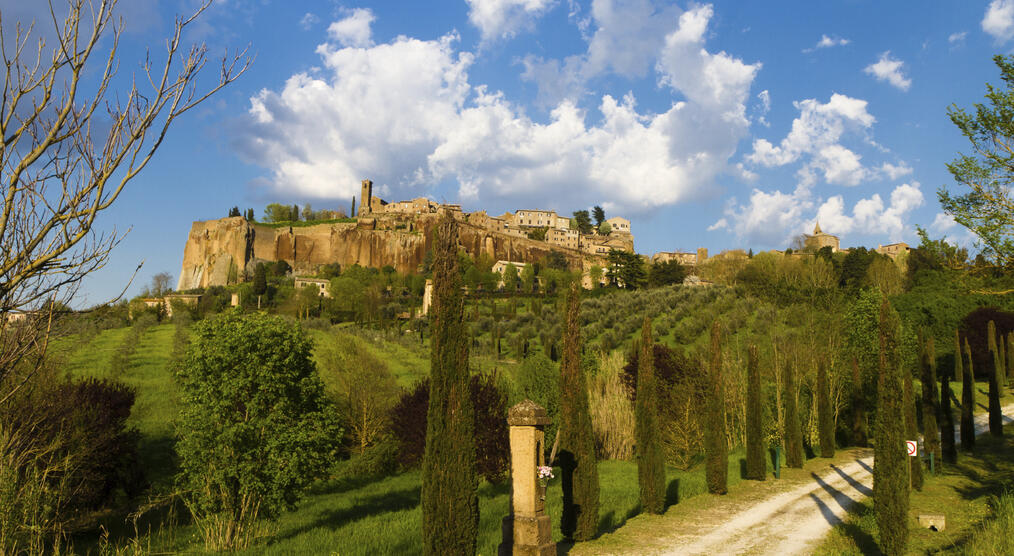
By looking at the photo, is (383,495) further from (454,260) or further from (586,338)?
(586,338)

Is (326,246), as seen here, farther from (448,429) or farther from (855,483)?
(448,429)

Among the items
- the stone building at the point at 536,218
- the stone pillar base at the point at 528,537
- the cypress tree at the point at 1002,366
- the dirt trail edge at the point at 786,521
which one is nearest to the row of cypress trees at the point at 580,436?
the stone pillar base at the point at 528,537

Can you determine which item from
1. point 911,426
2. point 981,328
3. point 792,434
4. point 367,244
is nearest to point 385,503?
point 792,434

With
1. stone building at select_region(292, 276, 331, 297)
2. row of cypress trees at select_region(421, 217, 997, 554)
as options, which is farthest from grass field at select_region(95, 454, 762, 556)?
stone building at select_region(292, 276, 331, 297)

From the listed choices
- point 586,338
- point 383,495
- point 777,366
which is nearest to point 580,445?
point 383,495

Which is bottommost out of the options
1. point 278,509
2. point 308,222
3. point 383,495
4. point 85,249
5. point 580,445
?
point 383,495

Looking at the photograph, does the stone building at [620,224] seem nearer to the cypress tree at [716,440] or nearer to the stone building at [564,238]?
the stone building at [564,238]

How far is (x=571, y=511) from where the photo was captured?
41.2ft

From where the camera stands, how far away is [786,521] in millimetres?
14453

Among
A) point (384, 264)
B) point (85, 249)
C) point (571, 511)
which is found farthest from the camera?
point (384, 264)

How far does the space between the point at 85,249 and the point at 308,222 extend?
144 meters

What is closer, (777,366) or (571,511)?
(571,511)

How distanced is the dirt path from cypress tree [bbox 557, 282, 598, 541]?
0.51 metres

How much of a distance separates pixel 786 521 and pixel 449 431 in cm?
1021
